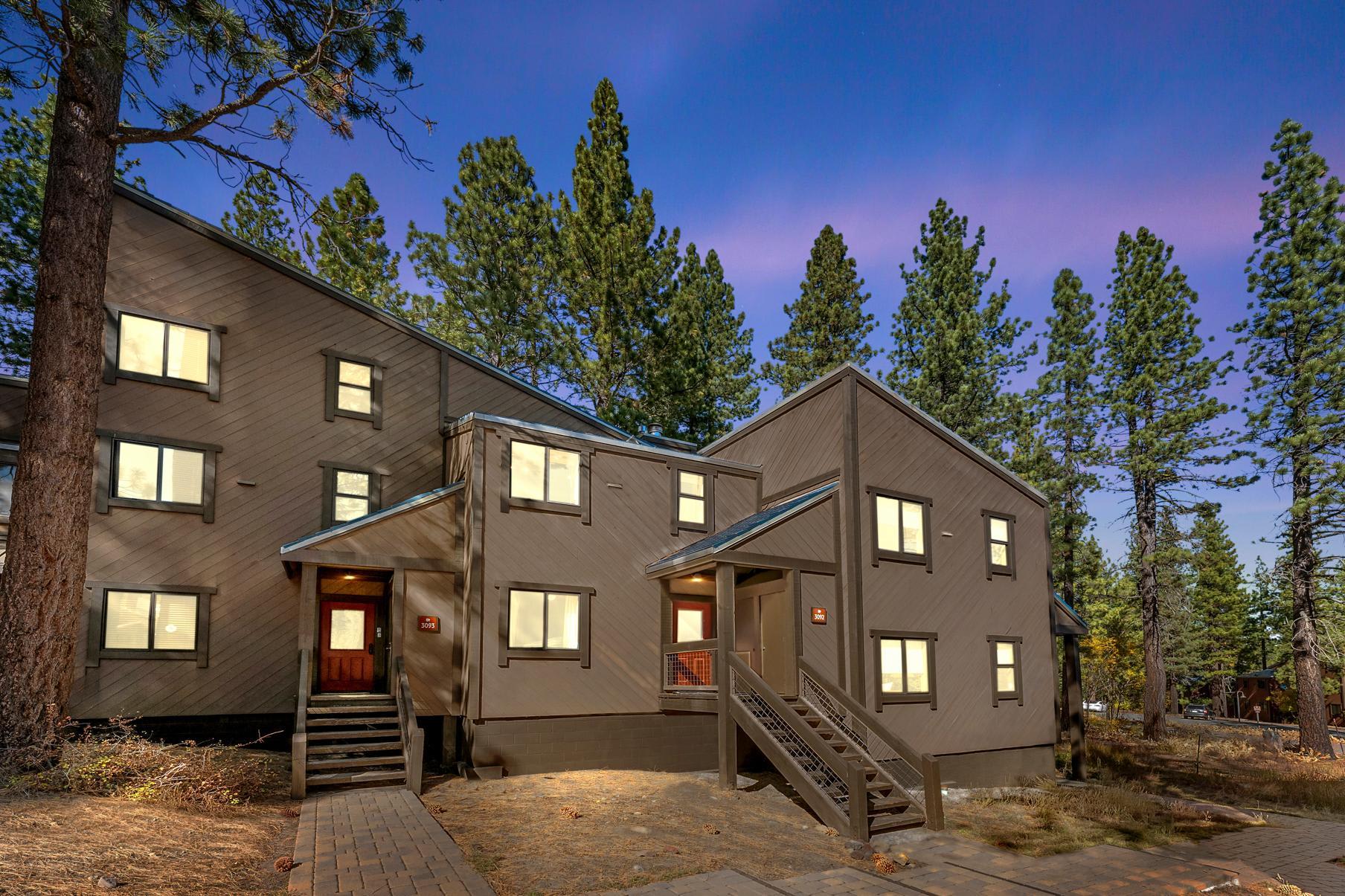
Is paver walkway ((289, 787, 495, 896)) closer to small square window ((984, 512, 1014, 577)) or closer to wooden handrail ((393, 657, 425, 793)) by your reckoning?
wooden handrail ((393, 657, 425, 793))

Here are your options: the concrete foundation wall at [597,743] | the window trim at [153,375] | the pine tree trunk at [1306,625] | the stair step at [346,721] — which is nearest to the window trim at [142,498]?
the window trim at [153,375]

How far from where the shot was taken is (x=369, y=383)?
16.9 m

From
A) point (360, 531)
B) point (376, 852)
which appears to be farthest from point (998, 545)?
point (376, 852)

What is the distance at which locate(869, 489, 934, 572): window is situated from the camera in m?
16.7

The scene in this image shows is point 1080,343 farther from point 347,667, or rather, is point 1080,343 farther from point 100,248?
point 100,248

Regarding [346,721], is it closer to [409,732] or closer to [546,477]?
[409,732]

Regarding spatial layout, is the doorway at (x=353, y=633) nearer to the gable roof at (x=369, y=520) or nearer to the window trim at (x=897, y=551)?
the gable roof at (x=369, y=520)

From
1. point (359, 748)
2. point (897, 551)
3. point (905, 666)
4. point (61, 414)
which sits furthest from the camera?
point (897, 551)

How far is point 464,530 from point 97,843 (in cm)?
840

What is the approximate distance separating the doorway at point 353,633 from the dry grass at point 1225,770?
54.8ft

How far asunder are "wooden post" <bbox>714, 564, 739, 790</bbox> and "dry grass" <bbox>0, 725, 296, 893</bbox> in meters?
6.64

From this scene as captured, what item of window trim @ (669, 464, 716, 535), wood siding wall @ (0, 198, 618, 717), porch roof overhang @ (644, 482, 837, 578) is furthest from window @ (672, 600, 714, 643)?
wood siding wall @ (0, 198, 618, 717)

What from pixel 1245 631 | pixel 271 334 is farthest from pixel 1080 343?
pixel 1245 631

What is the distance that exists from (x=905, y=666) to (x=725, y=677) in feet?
15.6
